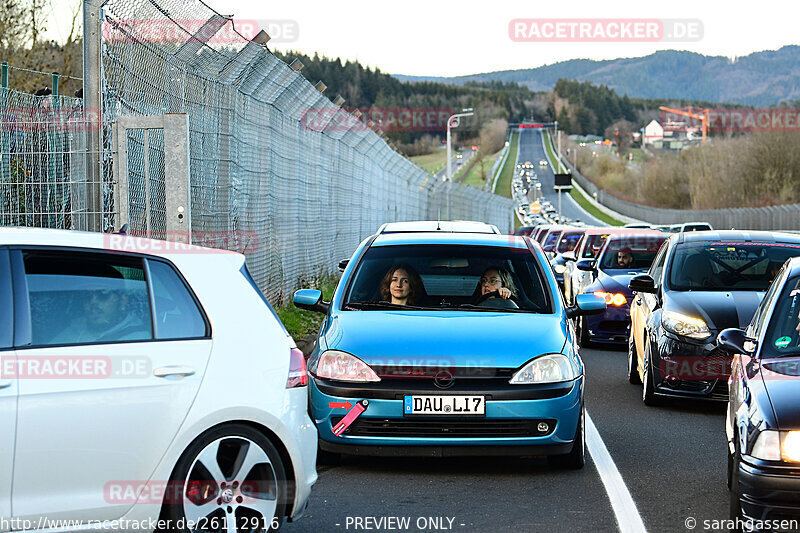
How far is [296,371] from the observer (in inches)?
216

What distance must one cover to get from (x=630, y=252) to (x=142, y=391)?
13.3m

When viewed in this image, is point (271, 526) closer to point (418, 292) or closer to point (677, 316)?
point (418, 292)

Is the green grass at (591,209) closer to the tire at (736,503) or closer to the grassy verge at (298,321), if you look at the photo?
the grassy verge at (298,321)

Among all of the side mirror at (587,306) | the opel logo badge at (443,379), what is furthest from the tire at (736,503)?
the side mirror at (587,306)

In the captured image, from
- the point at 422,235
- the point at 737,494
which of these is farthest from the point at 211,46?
the point at 737,494

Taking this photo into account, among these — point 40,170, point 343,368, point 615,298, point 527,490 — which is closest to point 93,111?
point 40,170

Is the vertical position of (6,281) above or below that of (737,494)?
above

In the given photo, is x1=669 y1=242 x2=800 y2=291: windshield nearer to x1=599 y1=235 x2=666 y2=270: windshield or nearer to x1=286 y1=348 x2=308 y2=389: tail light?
x1=599 y1=235 x2=666 y2=270: windshield

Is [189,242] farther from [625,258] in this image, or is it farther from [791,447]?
[625,258]

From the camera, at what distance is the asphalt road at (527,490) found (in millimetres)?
6047

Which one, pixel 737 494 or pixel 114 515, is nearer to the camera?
pixel 114 515

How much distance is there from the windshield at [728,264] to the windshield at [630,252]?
18.2ft

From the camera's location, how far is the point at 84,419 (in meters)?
4.76

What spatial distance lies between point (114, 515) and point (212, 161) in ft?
30.7
